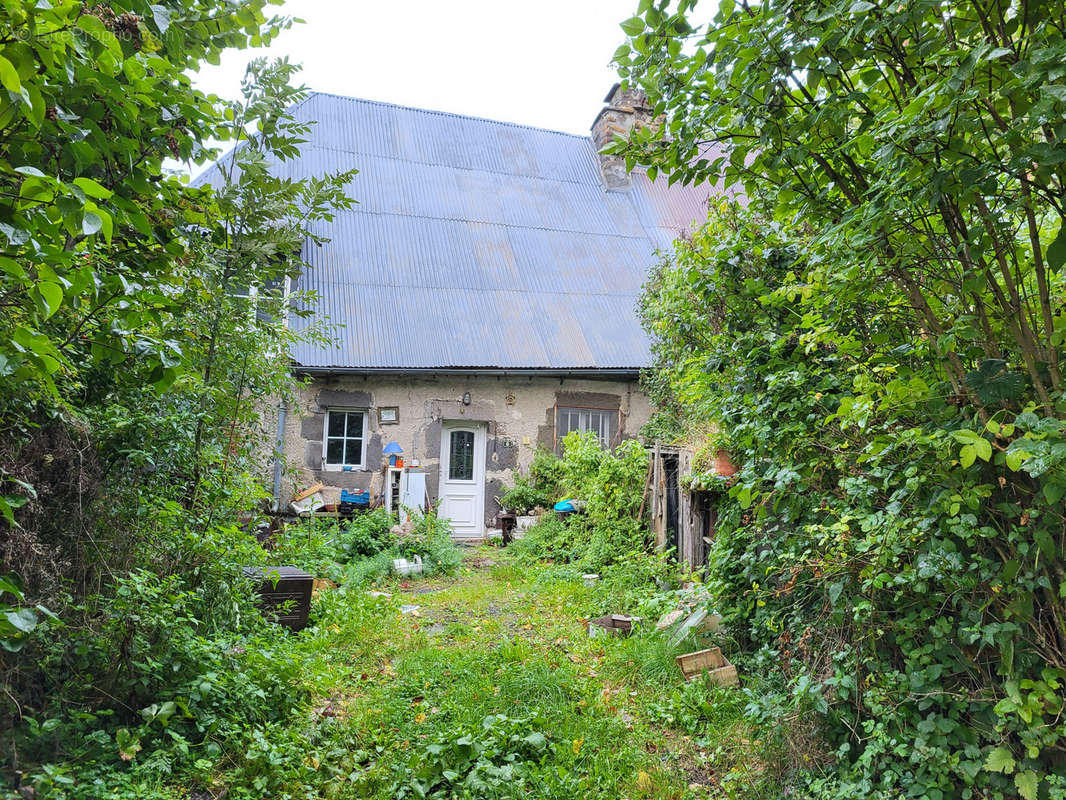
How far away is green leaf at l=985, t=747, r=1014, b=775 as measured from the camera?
2115 mm

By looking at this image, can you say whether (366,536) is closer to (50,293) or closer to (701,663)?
(701,663)

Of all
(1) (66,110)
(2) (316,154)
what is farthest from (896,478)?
(2) (316,154)

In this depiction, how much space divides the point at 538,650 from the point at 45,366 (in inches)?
161

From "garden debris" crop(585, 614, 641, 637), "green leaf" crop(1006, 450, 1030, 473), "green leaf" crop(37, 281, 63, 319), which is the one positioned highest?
"green leaf" crop(37, 281, 63, 319)

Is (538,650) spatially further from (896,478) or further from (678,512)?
(896,478)

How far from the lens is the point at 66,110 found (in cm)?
180

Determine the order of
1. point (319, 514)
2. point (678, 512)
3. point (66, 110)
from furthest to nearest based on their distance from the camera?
point (319, 514) < point (678, 512) < point (66, 110)

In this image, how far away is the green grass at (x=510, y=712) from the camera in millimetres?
3061

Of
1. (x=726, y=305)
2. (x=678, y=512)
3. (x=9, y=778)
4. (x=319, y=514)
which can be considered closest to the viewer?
(x=9, y=778)

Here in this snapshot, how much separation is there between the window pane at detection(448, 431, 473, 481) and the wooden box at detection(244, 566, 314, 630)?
5818 millimetres

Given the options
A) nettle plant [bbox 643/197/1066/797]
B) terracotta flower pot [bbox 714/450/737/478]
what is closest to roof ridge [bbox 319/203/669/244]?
terracotta flower pot [bbox 714/450/737/478]

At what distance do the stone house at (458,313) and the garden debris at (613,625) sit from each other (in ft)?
16.7

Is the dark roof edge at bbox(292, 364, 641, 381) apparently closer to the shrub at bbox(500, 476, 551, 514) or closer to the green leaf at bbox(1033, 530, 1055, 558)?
the shrub at bbox(500, 476, 551, 514)

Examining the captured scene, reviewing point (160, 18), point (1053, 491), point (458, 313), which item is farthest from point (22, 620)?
point (458, 313)
